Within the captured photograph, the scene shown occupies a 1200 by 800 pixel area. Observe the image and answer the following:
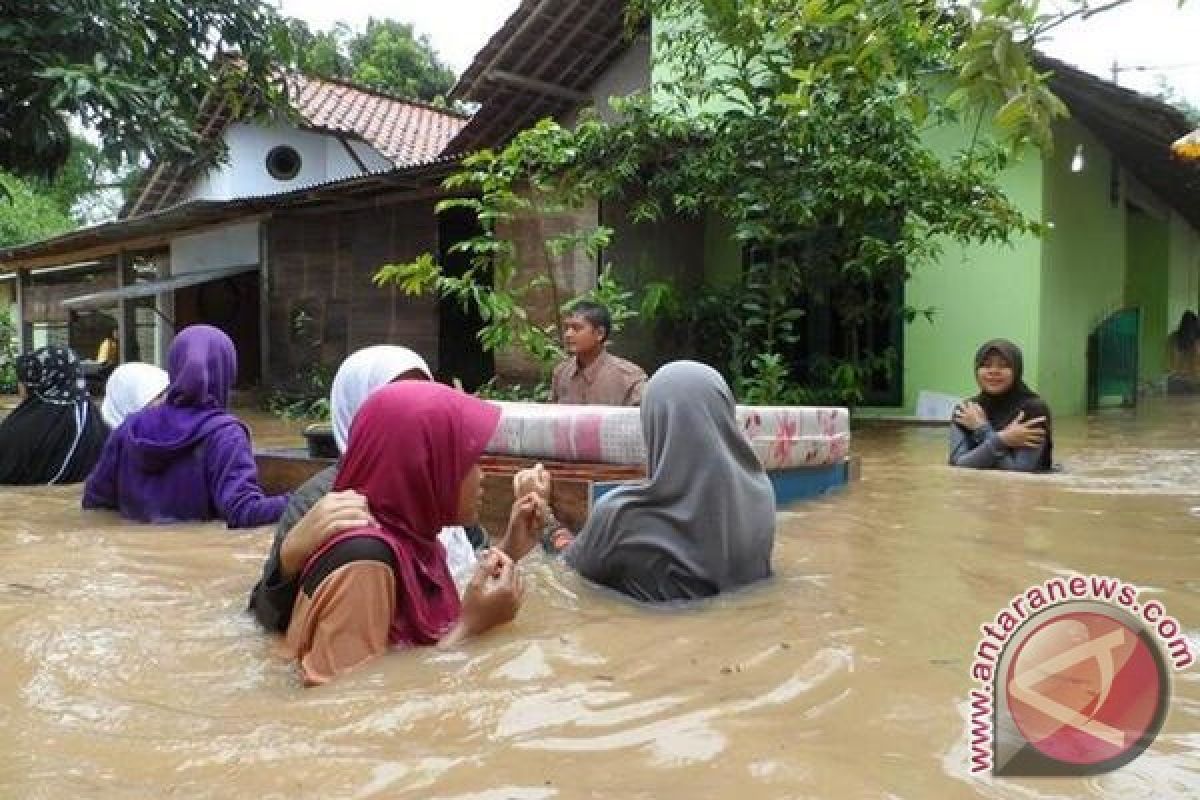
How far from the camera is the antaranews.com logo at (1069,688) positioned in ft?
5.82

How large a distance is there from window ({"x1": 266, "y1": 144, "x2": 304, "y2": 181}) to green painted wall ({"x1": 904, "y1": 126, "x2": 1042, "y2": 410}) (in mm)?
11213

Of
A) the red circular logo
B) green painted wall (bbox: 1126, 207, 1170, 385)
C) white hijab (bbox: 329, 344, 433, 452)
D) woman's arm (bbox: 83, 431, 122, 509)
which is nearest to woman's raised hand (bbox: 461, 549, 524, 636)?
white hijab (bbox: 329, 344, 433, 452)

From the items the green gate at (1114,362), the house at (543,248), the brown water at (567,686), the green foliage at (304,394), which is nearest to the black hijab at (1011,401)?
the brown water at (567,686)

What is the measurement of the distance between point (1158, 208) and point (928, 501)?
490 inches

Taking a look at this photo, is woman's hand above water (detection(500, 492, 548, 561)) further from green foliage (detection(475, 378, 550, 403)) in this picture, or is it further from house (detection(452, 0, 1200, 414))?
house (detection(452, 0, 1200, 414))

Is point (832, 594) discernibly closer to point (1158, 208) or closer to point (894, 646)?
point (894, 646)

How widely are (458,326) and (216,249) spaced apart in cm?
392

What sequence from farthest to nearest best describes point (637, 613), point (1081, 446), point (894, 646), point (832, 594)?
point (1081, 446), point (832, 594), point (637, 613), point (894, 646)

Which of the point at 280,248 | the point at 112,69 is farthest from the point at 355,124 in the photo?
the point at 112,69

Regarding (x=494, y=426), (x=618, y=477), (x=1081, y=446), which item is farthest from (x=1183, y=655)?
(x=1081, y=446)

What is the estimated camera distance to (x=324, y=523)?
2.24 metres

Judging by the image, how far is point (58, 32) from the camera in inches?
243

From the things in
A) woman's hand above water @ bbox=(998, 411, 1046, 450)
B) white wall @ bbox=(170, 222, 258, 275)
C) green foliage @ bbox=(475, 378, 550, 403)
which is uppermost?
white wall @ bbox=(170, 222, 258, 275)

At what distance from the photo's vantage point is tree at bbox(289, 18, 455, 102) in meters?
23.7
